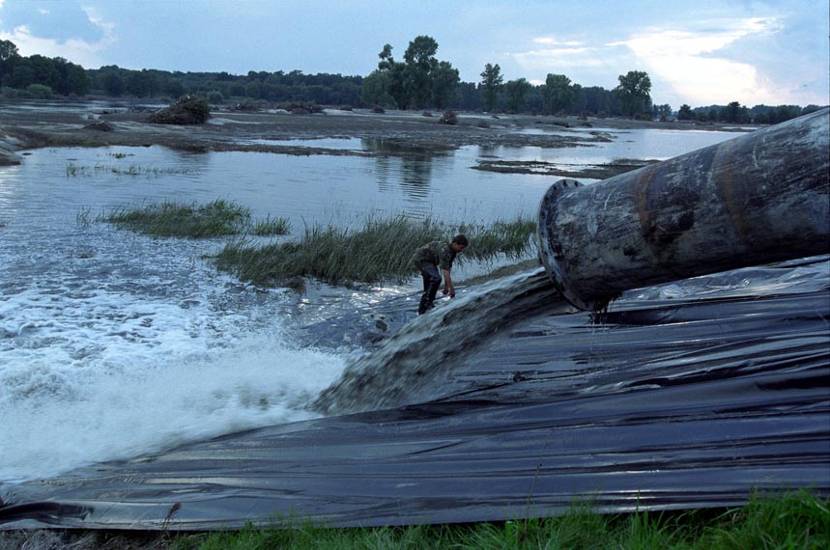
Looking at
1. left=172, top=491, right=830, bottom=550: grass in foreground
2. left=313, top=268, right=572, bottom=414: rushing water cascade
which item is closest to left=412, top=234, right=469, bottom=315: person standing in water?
left=313, top=268, right=572, bottom=414: rushing water cascade

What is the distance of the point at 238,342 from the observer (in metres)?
9.39

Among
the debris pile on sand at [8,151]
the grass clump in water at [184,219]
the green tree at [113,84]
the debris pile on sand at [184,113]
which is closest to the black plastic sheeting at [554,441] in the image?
the grass clump in water at [184,219]

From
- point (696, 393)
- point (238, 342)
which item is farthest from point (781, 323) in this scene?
point (238, 342)

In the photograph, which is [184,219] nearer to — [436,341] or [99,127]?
[436,341]

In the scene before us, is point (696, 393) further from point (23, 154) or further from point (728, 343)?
point (23, 154)

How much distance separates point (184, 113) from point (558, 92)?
114756mm

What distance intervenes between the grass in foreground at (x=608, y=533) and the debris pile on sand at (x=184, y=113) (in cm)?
5660

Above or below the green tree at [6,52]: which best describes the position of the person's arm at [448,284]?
below

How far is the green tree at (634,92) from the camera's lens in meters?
147

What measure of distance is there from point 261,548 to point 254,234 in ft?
44.5


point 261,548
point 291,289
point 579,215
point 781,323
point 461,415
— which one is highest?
point 579,215

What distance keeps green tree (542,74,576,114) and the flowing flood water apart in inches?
5570

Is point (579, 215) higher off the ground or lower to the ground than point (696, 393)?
higher

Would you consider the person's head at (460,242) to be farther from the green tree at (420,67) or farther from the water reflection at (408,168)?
the green tree at (420,67)
